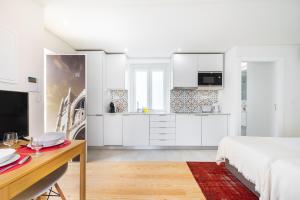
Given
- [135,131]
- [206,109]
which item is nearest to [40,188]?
[135,131]

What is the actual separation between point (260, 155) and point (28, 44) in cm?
295

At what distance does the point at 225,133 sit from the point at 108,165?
2818mm

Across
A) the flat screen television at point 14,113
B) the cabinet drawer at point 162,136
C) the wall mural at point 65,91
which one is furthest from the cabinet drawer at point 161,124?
the flat screen television at point 14,113

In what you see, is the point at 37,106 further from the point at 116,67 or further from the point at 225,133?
the point at 225,133

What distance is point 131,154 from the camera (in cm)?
409

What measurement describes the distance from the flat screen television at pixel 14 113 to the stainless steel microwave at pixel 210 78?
372 cm

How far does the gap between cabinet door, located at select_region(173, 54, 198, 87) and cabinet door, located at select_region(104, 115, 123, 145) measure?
1722mm

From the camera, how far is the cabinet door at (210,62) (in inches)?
181

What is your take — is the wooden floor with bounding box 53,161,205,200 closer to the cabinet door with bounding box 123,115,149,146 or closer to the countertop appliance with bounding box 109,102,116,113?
the cabinet door with bounding box 123,115,149,146

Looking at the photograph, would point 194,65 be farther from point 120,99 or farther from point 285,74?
point 120,99

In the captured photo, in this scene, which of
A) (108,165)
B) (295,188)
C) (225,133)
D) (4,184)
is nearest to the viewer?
(4,184)

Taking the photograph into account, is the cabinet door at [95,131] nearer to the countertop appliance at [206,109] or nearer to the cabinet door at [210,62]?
the countertop appliance at [206,109]

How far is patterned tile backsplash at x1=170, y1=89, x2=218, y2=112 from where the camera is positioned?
4934 mm

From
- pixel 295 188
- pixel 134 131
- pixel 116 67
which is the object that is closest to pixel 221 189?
pixel 295 188
